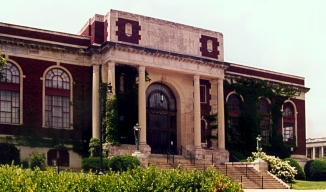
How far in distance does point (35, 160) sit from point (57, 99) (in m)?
5.53

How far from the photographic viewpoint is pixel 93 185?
19203 mm

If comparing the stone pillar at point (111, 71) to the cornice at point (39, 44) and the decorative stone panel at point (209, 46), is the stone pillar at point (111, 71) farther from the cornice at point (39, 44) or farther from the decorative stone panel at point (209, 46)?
the decorative stone panel at point (209, 46)

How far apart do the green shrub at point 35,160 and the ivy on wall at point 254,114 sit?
1748 cm

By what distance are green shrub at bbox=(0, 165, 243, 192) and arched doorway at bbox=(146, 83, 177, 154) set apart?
25.3 metres

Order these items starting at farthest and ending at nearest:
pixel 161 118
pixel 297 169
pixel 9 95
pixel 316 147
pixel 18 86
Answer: pixel 316 147
pixel 297 169
pixel 161 118
pixel 18 86
pixel 9 95

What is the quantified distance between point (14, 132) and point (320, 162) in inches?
1121

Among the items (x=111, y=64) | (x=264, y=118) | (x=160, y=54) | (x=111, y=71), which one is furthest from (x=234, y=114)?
(x=111, y=64)

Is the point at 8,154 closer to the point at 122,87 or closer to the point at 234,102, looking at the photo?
the point at 122,87

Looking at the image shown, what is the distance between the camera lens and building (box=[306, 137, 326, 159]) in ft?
311

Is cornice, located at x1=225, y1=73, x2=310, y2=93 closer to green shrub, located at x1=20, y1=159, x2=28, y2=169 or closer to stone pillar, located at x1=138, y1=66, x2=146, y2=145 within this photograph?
stone pillar, located at x1=138, y1=66, x2=146, y2=145

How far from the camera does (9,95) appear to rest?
4056 cm

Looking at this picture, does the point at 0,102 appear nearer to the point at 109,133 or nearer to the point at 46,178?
the point at 109,133

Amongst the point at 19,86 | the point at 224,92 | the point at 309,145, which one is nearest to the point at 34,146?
the point at 19,86

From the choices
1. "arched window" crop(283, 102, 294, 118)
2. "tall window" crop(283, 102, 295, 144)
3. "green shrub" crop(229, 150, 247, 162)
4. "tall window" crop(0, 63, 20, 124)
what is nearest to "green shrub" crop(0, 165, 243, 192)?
"tall window" crop(0, 63, 20, 124)
